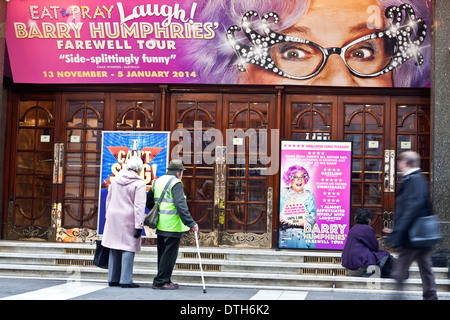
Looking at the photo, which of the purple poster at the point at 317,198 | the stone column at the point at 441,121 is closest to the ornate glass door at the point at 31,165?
the purple poster at the point at 317,198

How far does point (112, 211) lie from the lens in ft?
30.2

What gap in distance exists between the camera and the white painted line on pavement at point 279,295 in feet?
28.5

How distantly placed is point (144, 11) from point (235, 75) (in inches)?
76.9

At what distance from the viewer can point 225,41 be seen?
11.5 metres

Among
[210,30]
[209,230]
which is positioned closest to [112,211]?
[209,230]

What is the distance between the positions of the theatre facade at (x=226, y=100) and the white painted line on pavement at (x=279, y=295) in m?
1.87

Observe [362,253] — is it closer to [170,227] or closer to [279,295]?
[279,295]

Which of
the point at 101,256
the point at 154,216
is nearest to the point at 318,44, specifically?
the point at 154,216

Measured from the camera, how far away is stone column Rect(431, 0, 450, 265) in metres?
10.4

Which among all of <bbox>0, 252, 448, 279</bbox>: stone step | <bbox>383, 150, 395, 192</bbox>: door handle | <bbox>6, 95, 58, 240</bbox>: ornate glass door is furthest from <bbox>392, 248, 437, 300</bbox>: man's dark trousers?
<bbox>6, 95, 58, 240</bbox>: ornate glass door

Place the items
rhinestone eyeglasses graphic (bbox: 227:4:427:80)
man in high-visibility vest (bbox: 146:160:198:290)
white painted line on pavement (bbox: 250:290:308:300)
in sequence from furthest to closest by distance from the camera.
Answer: rhinestone eyeglasses graphic (bbox: 227:4:427:80)
man in high-visibility vest (bbox: 146:160:198:290)
white painted line on pavement (bbox: 250:290:308:300)

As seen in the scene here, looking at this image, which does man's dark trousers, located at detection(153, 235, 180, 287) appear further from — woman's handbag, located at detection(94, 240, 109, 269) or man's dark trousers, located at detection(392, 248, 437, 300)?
man's dark trousers, located at detection(392, 248, 437, 300)

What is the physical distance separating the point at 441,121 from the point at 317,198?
2.37 m
